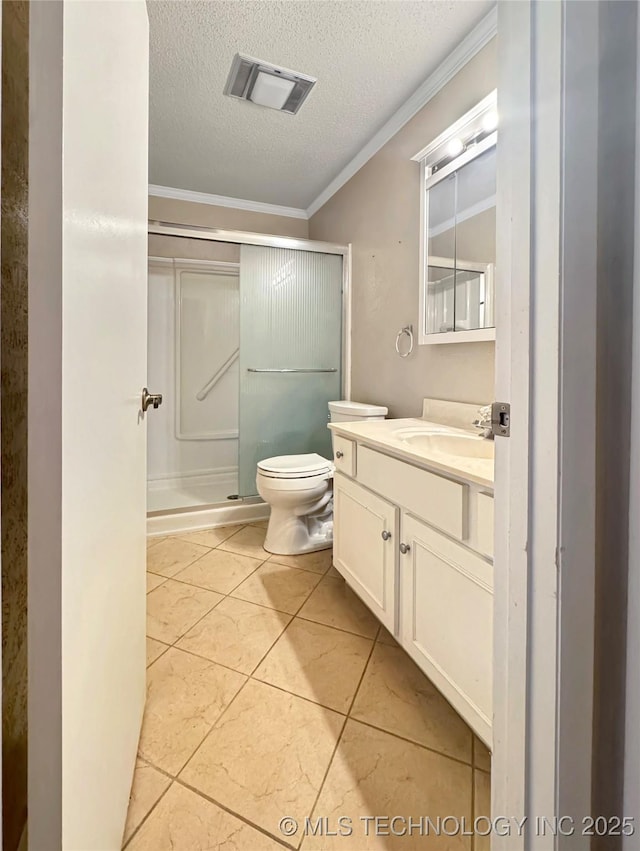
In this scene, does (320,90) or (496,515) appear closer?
(496,515)

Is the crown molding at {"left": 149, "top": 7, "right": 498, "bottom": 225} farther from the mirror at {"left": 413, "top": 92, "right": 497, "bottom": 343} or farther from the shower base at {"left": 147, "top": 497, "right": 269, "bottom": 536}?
the shower base at {"left": 147, "top": 497, "right": 269, "bottom": 536}

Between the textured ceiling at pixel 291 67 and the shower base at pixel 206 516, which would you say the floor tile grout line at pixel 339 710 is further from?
the textured ceiling at pixel 291 67

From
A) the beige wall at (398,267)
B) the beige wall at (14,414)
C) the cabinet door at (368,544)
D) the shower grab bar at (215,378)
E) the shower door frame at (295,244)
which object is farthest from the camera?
the shower grab bar at (215,378)

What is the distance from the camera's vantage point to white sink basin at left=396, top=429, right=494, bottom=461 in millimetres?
1354

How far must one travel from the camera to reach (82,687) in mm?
503

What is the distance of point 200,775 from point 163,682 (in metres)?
0.36

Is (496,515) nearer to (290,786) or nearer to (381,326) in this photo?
(290,786)

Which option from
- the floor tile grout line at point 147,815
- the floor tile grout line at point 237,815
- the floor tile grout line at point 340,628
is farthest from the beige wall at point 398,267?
the floor tile grout line at point 147,815

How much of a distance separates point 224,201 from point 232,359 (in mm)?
1204

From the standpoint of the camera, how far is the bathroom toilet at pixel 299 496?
6.84 ft

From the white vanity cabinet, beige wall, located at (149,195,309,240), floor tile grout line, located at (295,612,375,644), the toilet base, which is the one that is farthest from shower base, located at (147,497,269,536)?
beige wall, located at (149,195,309,240)

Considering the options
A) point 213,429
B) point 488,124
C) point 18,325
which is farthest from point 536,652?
point 213,429

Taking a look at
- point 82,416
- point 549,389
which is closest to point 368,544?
point 549,389

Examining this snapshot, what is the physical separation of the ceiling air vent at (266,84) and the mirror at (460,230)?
2.16 feet
